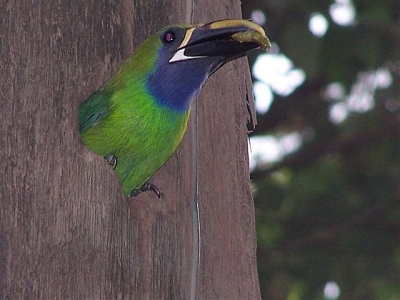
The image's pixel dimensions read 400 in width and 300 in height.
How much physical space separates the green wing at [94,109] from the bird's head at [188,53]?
197mm

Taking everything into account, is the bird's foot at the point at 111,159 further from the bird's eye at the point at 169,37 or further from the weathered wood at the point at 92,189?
the bird's eye at the point at 169,37

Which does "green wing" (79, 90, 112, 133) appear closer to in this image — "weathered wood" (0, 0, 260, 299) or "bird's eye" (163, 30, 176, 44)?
"weathered wood" (0, 0, 260, 299)

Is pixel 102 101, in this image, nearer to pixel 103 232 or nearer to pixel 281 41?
pixel 103 232

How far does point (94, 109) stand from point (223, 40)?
60 cm

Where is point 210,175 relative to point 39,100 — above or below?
below

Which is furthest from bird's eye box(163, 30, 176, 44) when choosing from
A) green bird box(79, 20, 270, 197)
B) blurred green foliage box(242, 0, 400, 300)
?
blurred green foliage box(242, 0, 400, 300)

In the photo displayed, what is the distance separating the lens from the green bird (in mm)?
3684

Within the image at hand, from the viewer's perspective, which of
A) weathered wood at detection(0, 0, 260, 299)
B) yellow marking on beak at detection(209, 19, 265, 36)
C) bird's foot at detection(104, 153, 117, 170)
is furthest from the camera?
bird's foot at detection(104, 153, 117, 170)

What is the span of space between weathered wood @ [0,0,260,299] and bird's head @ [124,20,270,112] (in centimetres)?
11

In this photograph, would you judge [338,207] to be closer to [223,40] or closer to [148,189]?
[148,189]

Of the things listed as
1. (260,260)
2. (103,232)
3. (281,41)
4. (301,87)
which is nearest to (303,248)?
(260,260)

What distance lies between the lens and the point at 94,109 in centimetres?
371

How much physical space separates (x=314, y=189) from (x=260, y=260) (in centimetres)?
71

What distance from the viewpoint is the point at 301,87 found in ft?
25.6
